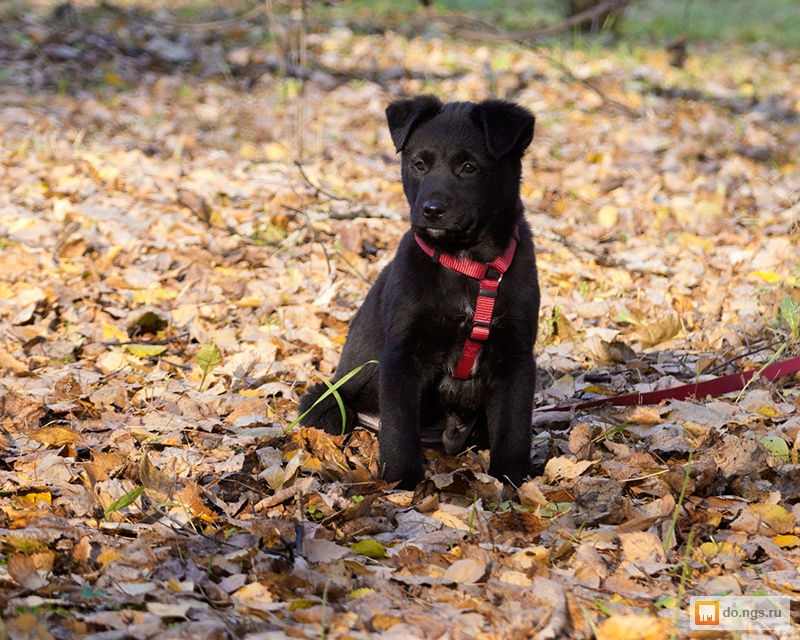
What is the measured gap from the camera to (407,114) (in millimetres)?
3754

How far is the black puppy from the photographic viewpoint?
3.46 metres

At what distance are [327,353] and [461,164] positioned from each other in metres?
1.65

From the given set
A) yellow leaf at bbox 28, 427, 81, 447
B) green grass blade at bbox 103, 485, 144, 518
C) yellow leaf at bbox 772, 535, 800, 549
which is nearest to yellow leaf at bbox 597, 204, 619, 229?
yellow leaf at bbox 772, 535, 800, 549

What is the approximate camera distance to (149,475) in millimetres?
3078

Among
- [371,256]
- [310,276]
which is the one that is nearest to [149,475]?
[310,276]

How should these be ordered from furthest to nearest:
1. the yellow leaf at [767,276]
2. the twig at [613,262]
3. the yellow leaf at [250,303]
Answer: the twig at [613,262]
the yellow leaf at [767,276]
the yellow leaf at [250,303]

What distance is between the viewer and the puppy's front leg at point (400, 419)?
3.42m

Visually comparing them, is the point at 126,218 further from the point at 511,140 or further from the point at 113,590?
the point at 113,590

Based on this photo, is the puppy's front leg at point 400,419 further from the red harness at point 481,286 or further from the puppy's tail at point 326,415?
the puppy's tail at point 326,415

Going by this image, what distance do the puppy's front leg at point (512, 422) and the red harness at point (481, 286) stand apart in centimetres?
14

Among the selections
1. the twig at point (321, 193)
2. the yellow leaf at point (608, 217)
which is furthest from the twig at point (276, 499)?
the yellow leaf at point (608, 217)

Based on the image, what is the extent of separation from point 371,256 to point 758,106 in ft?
20.7

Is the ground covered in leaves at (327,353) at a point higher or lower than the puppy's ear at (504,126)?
lower

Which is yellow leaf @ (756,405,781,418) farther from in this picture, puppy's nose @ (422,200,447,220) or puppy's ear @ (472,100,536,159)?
puppy's nose @ (422,200,447,220)
